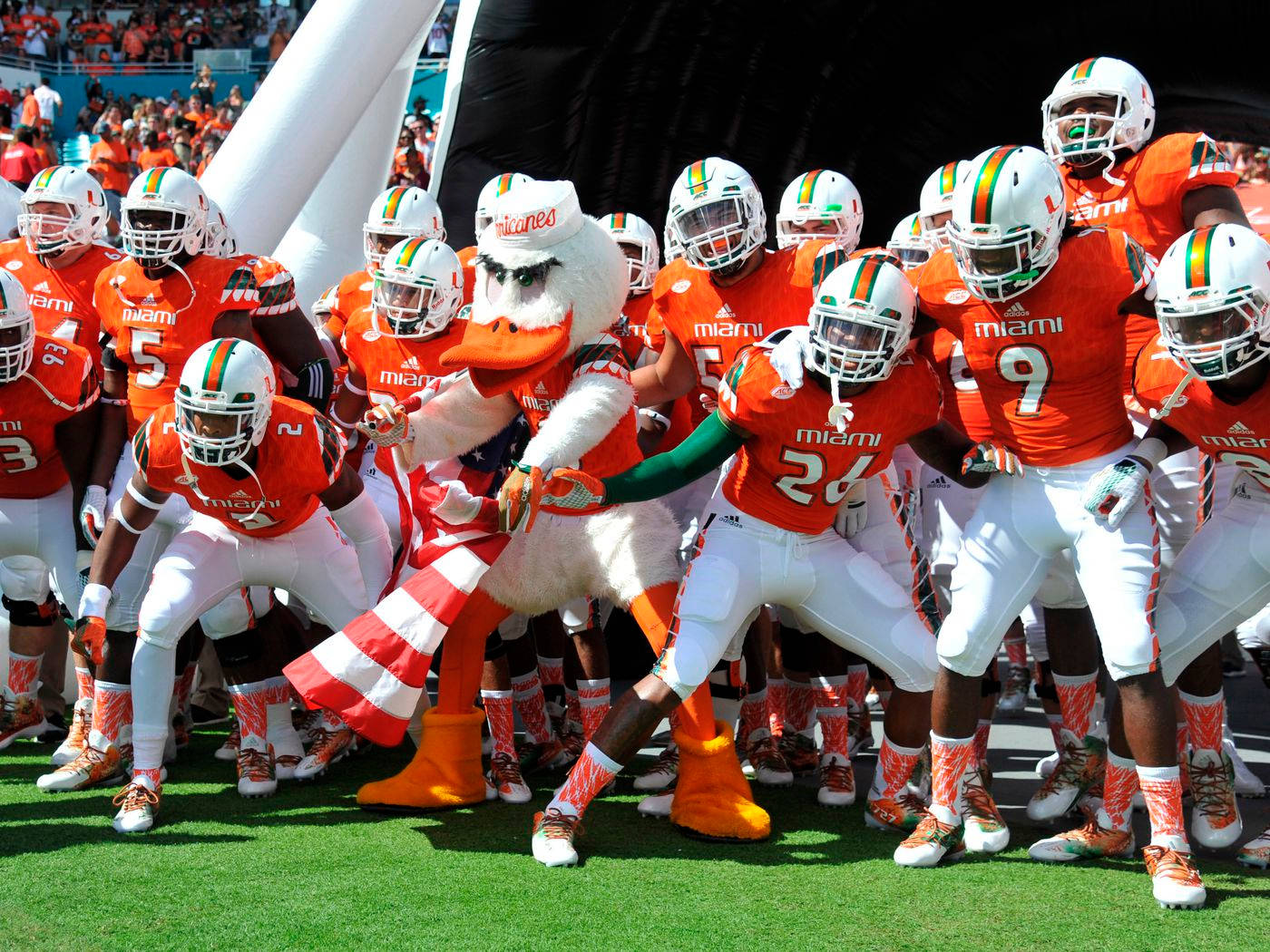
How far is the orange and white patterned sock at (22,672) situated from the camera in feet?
17.0

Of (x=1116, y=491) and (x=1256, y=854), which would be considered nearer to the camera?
(x=1116, y=491)

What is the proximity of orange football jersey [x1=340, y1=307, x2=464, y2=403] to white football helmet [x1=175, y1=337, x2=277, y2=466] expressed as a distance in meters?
0.83

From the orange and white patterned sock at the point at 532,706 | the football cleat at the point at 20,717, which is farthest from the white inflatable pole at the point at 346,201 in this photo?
the orange and white patterned sock at the point at 532,706

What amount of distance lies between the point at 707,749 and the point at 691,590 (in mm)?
516

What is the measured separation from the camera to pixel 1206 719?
4047mm

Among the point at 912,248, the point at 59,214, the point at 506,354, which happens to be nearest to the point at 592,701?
the point at 506,354

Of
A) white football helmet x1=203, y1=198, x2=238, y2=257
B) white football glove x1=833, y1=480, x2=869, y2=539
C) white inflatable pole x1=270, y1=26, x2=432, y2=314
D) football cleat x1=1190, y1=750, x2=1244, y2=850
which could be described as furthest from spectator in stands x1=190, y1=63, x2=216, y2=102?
football cleat x1=1190, y1=750, x2=1244, y2=850

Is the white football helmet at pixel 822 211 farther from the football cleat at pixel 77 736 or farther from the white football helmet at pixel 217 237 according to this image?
the football cleat at pixel 77 736

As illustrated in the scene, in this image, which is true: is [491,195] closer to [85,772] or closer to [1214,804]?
[85,772]

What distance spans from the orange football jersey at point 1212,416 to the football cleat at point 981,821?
112 cm

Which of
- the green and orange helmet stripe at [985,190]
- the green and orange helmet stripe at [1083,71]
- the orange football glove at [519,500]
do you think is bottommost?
the orange football glove at [519,500]

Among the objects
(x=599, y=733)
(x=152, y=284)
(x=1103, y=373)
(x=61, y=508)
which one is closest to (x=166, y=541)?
(x=61, y=508)

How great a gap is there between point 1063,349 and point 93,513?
3129mm

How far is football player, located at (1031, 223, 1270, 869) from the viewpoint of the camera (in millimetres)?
3408
